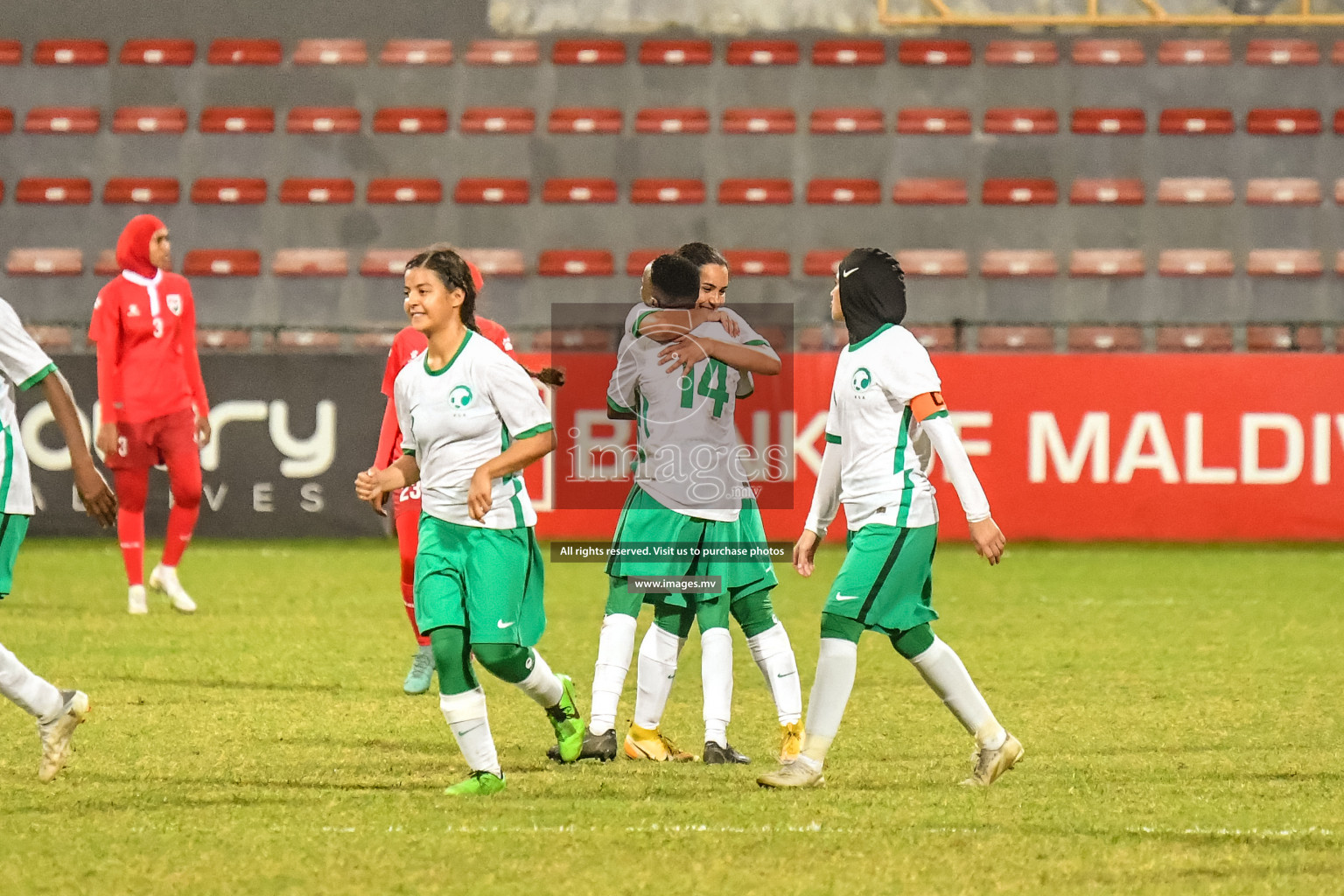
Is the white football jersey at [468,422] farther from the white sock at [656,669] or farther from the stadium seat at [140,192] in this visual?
the stadium seat at [140,192]

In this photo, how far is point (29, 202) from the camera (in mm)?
18219

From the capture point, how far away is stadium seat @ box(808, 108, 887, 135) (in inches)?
720

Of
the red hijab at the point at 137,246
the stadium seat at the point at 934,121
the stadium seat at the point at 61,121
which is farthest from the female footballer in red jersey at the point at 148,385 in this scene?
the stadium seat at the point at 934,121

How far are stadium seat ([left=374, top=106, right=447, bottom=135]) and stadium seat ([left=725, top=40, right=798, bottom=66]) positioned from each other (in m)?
2.91

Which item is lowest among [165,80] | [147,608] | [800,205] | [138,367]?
[147,608]

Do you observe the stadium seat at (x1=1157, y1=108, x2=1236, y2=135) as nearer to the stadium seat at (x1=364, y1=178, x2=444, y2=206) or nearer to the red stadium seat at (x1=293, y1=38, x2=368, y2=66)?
the stadium seat at (x1=364, y1=178, x2=444, y2=206)

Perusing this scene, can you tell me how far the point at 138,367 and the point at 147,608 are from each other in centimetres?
137

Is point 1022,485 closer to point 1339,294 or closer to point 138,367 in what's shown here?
point 1339,294

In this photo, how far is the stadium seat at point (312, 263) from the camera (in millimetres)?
17672

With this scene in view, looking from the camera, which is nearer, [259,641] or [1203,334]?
[259,641]

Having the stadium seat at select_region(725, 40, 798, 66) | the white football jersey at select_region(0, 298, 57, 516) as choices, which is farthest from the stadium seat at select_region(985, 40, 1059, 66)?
the white football jersey at select_region(0, 298, 57, 516)

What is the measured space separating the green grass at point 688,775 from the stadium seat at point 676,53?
364 inches

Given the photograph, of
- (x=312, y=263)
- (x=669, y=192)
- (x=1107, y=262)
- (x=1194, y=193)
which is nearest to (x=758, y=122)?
(x=669, y=192)

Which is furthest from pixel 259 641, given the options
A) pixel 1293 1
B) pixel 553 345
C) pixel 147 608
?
pixel 1293 1
